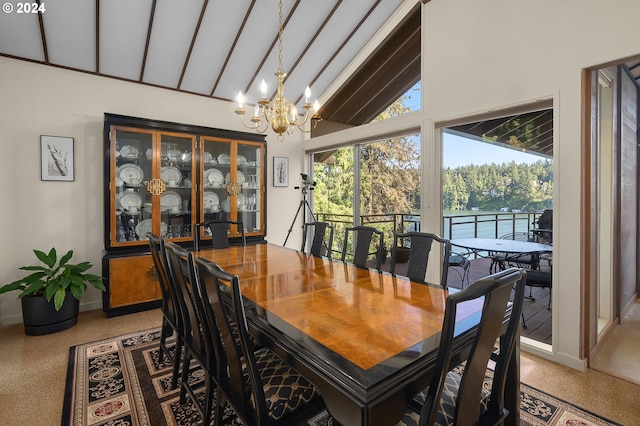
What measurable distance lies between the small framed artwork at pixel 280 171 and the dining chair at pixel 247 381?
3625mm

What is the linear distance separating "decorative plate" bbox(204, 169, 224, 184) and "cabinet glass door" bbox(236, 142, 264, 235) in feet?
0.88

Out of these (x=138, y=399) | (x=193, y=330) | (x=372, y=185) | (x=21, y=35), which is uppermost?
(x=21, y=35)

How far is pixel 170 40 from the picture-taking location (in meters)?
3.40

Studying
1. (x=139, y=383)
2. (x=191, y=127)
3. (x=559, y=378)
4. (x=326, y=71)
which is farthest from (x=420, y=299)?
(x=326, y=71)

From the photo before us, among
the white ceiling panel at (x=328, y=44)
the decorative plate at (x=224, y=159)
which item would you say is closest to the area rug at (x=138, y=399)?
the decorative plate at (x=224, y=159)

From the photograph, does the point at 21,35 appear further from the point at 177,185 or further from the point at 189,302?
the point at 189,302

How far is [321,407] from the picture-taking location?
4.50 ft

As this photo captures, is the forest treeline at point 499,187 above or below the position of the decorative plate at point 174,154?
below

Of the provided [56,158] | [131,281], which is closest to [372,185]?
[131,281]

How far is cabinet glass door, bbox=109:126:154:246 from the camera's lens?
3426 mm

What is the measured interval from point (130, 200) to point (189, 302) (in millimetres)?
2491

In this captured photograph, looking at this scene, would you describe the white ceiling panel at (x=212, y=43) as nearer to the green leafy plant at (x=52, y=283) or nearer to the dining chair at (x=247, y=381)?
the green leafy plant at (x=52, y=283)

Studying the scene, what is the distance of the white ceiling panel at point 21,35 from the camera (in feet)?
9.29

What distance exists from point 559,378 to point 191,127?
418 cm
